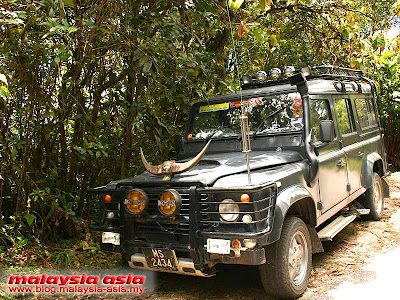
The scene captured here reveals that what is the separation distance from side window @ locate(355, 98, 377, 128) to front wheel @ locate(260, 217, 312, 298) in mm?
2943

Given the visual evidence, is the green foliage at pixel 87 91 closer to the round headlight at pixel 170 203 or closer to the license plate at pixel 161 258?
the round headlight at pixel 170 203

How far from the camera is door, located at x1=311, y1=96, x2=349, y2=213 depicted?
4.34 metres

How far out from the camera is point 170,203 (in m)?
3.28

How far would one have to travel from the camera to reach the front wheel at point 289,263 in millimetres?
3307

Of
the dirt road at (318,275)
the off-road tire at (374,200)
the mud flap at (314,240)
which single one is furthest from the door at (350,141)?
the mud flap at (314,240)

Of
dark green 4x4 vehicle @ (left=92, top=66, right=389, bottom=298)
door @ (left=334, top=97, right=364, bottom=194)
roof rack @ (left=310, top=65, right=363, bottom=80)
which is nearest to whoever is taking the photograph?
dark green 4x4 vehicle @ (left=92, top=66, right=389, bottom=298)

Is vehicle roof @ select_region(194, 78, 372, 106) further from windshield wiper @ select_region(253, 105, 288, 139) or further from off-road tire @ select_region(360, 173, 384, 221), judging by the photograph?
off-road tire @ select_region(360, 173, 384, 221)

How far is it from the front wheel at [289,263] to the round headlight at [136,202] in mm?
1128

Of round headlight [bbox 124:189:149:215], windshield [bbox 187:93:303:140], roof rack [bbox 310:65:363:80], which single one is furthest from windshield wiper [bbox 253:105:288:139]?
round headlight [bbox 124:189:149:215]

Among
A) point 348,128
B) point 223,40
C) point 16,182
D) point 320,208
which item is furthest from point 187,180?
point 223,40

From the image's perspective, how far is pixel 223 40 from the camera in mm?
7395

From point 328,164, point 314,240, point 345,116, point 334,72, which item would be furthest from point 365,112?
point 314,240

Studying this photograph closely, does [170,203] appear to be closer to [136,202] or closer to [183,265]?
[136,202]

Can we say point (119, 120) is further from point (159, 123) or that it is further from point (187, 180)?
point (187, 180)
